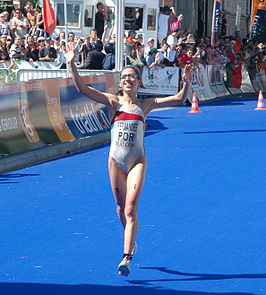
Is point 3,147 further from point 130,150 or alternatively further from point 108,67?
point 108,67

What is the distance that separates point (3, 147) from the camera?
485 inches

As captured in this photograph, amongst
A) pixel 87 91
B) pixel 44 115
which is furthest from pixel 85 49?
pixel 87 91

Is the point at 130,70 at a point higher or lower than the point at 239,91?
higher

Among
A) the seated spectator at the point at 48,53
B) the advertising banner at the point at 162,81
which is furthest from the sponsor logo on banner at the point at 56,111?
the advertising banner at the point at 162,81

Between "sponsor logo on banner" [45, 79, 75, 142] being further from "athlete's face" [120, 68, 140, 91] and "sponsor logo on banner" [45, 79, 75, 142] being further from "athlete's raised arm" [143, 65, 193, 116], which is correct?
"athlete's face" [120, 68, 140, 91]

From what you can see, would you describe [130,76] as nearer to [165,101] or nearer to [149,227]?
[165,101]

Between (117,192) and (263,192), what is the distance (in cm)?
413

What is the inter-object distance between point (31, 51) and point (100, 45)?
2.87 metres

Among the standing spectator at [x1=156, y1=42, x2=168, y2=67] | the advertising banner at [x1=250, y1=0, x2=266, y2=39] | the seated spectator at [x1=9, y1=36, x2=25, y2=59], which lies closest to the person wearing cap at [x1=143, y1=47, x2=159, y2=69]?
the standing spectator at [x1=156, y1=42, x2=168, y2=67]

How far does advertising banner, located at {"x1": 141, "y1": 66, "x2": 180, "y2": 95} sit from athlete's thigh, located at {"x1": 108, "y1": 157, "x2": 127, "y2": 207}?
17842mm

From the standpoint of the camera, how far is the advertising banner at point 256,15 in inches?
1480

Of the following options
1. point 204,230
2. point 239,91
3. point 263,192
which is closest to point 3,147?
point 263,192

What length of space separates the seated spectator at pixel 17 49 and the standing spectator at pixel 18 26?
6.71ft

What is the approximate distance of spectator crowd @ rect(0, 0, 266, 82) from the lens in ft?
72.9
